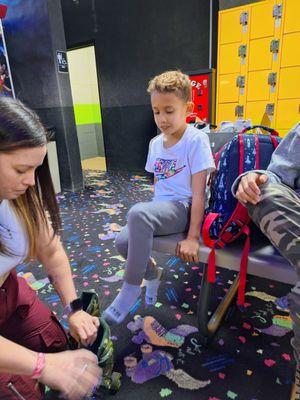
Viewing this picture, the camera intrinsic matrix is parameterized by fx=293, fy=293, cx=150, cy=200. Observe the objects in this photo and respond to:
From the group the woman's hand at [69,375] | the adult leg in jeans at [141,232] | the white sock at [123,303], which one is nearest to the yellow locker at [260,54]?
the adult leg in jeans at [141,232]

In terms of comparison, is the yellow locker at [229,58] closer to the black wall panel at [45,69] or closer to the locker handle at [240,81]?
the locker handle at [240,81]

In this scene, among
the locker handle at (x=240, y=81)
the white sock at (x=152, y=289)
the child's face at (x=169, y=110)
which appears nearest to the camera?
the child's face at (x=169, y=110)

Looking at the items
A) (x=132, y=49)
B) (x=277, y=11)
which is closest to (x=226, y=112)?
(x=277, y=11)

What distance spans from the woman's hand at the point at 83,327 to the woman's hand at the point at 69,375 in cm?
15

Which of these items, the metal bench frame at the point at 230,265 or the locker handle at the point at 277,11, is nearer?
the metal bench frame at the point at 230,265

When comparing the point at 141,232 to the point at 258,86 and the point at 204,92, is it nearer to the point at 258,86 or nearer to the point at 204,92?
the point at 258,86

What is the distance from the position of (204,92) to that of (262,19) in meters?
0.96

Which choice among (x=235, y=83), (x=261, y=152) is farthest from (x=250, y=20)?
(x=261, y=152)

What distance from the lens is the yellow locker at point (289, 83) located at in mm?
3099

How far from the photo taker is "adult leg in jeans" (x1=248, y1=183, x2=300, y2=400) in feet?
2.60

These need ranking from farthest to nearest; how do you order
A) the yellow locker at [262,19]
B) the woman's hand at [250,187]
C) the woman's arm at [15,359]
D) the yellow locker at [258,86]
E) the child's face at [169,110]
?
1. the yellow locker at [258,86]
2. the yellow locker at [262,19]
3. the child's face at [169,110]
4. the woman's hand at [250,187]
5. the woman's arm at [15,359]

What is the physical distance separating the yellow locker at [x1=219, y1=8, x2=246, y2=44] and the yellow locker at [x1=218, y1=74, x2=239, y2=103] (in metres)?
0.39

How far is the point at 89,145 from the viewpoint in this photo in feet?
21.6

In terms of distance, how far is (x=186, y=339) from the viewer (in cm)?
129
